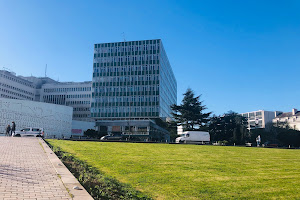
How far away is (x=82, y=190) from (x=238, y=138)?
64831 millimetres

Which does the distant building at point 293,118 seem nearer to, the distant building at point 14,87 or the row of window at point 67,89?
the row of window at point 67,89

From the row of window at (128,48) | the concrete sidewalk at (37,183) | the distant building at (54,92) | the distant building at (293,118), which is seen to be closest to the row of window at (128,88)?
the row of window at (128,48)

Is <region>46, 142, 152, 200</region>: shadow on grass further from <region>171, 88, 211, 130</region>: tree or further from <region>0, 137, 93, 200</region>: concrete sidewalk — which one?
<region>171, 88, 211, 130</region>: tree

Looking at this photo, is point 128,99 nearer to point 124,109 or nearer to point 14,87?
point 124,109

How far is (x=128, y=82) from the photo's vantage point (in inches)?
3024

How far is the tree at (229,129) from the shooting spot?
65250mm

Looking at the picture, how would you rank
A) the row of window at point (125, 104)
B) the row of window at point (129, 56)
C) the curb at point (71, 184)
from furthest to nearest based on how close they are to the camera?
the row of window at point (129, 56) < the row of window at point (125, 104) < the curb at point (71, 184)

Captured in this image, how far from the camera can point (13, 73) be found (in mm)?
116750

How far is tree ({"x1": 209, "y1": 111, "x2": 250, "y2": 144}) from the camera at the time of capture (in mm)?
65250

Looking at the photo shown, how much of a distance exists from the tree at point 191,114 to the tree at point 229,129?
5.74 metres

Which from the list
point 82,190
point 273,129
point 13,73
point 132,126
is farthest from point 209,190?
point 13,73

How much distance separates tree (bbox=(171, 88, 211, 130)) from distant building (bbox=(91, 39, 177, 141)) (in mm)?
11293

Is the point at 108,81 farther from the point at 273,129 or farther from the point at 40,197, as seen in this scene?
the point at 40,197

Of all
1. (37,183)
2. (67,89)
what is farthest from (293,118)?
(37,183)
